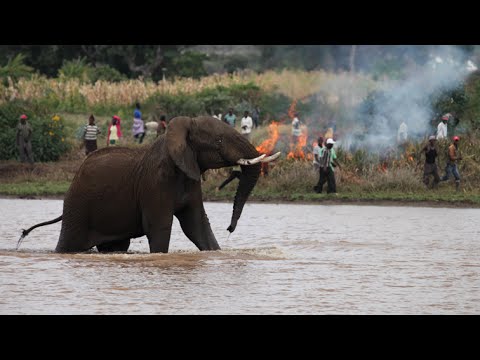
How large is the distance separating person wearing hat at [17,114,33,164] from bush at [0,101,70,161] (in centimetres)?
67

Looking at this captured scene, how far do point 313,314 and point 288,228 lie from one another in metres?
10.1

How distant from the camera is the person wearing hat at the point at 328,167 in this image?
1223 inches

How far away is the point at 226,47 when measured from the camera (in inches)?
2876

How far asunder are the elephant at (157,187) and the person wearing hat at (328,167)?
13465mm

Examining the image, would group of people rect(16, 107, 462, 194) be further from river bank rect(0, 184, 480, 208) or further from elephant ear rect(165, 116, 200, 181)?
elephant ear rect(165, 116, 200, 181)

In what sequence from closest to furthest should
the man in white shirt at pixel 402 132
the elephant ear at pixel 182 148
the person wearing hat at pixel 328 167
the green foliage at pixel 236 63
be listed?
the elephant ear at pixel 182 148, the person wearing hat at pixel 328 167, the man in white shirt at pixel 402 132, the green foliage at pixel 236 63

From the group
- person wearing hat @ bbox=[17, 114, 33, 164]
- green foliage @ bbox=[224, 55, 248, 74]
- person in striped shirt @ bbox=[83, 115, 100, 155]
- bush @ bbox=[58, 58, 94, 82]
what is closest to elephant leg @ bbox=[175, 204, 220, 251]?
person in striped shirt @ bbox=[83, 115, 100, 155]

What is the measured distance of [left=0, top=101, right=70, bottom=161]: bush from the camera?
36750 mm

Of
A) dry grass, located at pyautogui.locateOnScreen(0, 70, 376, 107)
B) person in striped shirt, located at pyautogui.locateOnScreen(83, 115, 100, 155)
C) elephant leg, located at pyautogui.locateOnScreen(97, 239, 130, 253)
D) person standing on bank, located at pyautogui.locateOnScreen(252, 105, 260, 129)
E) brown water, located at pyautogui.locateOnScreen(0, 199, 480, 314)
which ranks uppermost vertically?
dry grass, located at pyautogui.locateOnScreen(0, 70, 376, 107)

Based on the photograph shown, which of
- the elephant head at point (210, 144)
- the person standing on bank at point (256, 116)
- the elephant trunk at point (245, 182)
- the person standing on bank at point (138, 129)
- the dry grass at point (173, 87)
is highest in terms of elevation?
the dry grass at point (173, 87)

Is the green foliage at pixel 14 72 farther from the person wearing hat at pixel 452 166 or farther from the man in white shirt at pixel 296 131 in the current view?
the person wearing hat at pixel 452 166

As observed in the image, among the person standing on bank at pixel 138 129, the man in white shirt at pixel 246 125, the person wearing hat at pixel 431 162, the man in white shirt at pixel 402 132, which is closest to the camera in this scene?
the person wearing hat at pixel 431 162

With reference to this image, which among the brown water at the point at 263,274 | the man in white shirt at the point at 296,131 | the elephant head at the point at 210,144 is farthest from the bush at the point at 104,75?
the elephant head at the point at 210,144

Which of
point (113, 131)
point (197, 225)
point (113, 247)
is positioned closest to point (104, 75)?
point (113, 131)
